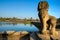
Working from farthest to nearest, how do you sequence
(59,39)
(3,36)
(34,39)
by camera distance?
1. (3,36)
2. (34,39)
3. (59,39)

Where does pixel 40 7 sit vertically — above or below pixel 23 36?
above

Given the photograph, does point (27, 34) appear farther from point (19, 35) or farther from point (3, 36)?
point (3, 36)

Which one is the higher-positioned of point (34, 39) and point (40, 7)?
point (40, 7)

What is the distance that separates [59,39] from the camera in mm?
4801

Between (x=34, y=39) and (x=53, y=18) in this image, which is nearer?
(x=34, y=39)

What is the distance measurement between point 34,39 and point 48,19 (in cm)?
116

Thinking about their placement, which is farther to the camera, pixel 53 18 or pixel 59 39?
pixel 53 18

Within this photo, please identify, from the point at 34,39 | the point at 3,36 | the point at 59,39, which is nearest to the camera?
the point at 59,39

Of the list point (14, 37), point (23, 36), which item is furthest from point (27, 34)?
point (14, 37)

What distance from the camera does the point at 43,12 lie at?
19.2ft

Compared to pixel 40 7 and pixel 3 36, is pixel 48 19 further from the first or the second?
pixel 3 36

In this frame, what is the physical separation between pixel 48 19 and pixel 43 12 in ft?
1.42

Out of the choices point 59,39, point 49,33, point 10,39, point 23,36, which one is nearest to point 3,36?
point 10,39

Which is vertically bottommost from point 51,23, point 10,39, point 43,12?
point 10,39
